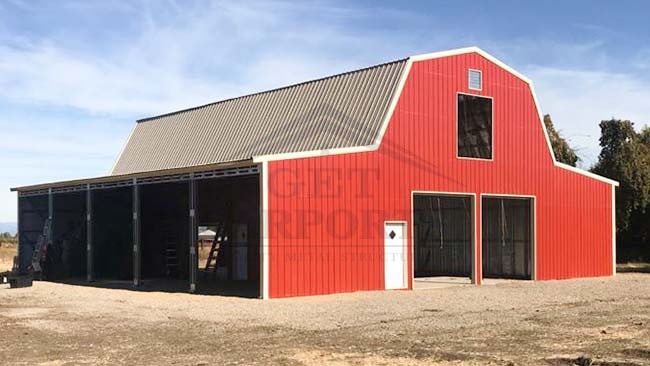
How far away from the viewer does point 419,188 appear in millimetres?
25719

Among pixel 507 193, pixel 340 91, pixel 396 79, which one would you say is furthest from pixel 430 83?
pixel 507 193

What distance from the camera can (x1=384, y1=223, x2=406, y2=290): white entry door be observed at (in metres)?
24.8

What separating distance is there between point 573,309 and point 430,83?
10.5 metres

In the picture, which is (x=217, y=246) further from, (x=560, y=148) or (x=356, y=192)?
(x=560, y=148)

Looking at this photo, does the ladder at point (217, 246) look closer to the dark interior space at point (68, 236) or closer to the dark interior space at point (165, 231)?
the dark interior space at point (165, 231)

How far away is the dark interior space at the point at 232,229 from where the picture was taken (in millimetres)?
29766

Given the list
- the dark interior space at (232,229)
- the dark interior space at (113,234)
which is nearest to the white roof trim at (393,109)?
the dark interior space at (232,229)

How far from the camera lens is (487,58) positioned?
27.8 meters

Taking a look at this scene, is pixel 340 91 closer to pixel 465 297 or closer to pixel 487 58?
pixel 487 58

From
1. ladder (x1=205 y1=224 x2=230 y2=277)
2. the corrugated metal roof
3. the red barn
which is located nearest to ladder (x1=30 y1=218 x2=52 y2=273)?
the red barn

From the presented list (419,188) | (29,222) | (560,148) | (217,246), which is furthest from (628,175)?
(29,222)

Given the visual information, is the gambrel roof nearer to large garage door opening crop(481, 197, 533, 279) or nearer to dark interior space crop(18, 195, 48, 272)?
dark interior space crop(18, 195, 48, 272)

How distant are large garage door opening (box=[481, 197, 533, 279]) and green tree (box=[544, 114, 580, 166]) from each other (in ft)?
54.7

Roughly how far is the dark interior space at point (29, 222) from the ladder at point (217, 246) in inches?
363
